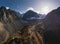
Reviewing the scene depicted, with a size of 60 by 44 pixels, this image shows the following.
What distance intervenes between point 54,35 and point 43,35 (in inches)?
209

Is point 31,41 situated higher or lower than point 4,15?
lower

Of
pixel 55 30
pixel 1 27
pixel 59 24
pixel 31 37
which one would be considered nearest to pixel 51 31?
pixel 55 30

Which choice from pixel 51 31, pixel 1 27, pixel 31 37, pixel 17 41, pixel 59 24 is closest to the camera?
pixel 17 41

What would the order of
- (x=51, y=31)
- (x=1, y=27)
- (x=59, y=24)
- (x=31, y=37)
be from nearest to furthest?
(x=31, y=37) < (x=51, y=31) < (x=59, y=24) < (x=1, y=27)

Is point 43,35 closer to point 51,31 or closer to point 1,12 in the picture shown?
point 51,31

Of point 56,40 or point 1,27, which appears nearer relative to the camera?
point 56,40

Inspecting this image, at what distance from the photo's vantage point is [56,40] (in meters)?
73.2

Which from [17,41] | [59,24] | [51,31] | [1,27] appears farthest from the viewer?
[1,27]

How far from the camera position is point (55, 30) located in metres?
73.8

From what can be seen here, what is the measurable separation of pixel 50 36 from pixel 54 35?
2063 mm

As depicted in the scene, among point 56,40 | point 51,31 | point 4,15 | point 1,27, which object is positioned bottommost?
point 56,40

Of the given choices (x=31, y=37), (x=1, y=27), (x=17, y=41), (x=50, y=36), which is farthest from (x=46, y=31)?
(x=1, y=27)

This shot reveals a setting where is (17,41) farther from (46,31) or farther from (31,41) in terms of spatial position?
(46,31)

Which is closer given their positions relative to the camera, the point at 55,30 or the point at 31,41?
the point at 31,41
